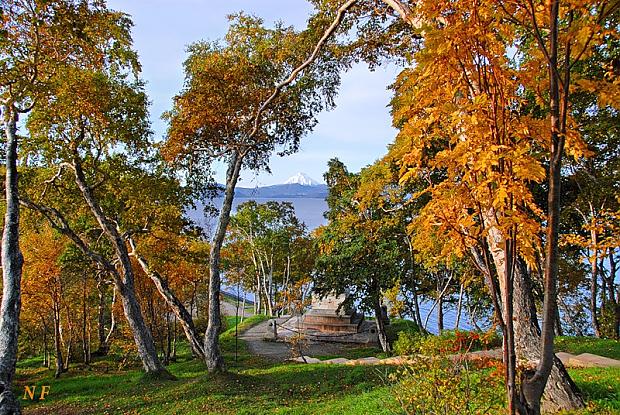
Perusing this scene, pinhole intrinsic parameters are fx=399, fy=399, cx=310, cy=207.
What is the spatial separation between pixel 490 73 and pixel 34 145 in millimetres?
8546

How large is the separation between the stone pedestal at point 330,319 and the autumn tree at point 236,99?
30.6 ft

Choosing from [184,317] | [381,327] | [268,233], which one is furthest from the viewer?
[268,233]

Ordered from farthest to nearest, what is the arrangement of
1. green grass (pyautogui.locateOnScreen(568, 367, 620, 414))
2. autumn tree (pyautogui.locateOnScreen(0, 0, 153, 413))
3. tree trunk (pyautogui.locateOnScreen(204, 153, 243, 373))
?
tree trunk (pyautogui.locateOnScreen(204, 153, 243, 373)), autumn tree (pyautogui.locateOnScreen(0, 0, 153, 413)), green grass (pyautogui.locateOnScreen(568, 367, 620, 414))

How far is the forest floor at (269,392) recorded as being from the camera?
15.7 ft

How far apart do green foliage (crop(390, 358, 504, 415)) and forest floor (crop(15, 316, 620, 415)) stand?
3.38 ft

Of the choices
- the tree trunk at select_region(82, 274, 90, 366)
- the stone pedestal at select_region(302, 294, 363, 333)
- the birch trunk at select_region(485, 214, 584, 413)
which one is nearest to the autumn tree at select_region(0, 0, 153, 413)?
the birch trunk at select_region(485, 214, 584, 413)

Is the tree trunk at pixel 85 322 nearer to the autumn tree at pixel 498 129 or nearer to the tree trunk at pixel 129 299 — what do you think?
the tree trunk at pixel 129 299

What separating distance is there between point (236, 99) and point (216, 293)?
393 centimetres

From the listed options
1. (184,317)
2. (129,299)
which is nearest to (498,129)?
(184,317)

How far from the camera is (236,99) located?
26.4 ft

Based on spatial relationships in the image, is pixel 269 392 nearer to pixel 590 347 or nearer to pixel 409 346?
pixel 409 346

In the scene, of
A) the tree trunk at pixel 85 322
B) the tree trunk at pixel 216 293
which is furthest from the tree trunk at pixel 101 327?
the tree trunk at pixel 216 293

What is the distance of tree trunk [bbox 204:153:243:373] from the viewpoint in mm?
7754

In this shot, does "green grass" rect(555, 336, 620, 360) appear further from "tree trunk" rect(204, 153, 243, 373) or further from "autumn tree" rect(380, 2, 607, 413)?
"autumn tree" rect(380, 2, 607, 413)
